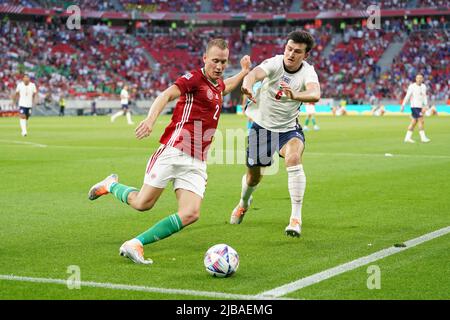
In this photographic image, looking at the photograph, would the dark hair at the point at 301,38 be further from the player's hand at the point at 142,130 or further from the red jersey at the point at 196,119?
the player's hand at the point at 142,130

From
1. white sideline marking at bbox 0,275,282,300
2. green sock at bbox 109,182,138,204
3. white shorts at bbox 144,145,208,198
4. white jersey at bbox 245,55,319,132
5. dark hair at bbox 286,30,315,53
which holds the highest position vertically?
dark hair at bbox 286,30,315,53

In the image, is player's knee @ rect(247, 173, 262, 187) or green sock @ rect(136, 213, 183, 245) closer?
green sock @ rect(136, 213, 183, 245)

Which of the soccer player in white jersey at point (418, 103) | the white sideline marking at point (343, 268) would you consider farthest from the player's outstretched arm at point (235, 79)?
the soccer player in white jersey at point (418, 103)

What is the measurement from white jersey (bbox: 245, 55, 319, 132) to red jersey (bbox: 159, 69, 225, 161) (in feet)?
5.45

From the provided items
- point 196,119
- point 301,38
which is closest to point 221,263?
point 196,119

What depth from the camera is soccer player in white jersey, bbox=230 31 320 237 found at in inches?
351

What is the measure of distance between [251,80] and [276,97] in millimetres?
679

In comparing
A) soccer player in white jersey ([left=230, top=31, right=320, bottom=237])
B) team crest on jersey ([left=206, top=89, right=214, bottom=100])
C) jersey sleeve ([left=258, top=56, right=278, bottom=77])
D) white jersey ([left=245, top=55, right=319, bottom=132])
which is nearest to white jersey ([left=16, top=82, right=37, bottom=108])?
soccer player in white jersey ([left=230, top=31, right=320, bottom=237])

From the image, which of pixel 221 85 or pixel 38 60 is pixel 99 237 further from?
pixel 38 60

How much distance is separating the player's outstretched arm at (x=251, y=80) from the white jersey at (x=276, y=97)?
12 cm

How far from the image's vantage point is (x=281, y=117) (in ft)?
31.4

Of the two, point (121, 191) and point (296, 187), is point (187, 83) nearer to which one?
point (121, 191)

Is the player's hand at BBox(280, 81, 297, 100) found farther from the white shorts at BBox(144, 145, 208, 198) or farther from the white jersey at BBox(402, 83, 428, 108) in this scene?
the white jersey at BBox(402, 83, 428, 108)

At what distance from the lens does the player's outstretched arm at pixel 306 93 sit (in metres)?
7.94
